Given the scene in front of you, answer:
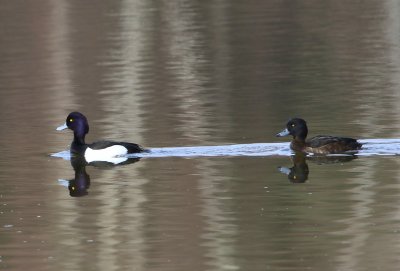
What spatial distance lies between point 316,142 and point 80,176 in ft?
11.8

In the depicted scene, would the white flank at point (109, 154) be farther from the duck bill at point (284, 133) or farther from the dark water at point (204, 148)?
the duck bill at point (284, 133)

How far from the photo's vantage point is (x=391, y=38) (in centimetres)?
4228

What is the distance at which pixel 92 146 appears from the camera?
22.1 m

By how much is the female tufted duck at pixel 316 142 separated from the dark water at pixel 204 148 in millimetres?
250

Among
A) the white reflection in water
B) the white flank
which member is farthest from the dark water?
the white flank

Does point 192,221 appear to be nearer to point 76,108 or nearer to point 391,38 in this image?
point 76,108

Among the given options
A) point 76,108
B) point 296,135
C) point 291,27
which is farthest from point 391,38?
point 296,135

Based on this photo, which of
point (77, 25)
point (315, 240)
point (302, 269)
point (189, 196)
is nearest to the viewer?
point (302, 269)

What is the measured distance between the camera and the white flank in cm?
2136

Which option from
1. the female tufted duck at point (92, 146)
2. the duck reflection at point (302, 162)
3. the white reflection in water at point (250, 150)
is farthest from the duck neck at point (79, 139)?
the duck reflection at point (302, 162)

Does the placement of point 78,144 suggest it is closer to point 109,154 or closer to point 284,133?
point 109,154

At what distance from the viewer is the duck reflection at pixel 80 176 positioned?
61.0 feet

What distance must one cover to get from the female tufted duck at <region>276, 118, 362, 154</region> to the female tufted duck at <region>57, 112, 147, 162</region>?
2.29 m

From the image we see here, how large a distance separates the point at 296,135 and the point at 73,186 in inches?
168
